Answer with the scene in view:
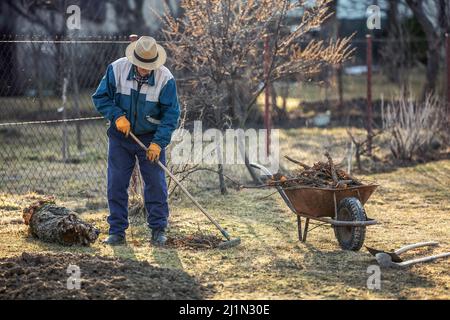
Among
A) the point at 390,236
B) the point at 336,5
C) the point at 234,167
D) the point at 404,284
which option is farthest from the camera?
the point at 336,5

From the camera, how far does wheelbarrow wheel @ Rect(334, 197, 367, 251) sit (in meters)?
6.69

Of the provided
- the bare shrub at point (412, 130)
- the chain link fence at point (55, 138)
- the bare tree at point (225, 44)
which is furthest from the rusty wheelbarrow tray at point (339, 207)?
the bare shrub at point (412, 130)

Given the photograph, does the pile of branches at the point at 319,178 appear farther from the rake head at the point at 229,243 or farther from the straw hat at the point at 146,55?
the straw hat at the point at 146,55

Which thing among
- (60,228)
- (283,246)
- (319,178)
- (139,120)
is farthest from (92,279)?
(319,178)

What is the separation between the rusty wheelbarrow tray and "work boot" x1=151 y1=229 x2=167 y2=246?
3.92 feet

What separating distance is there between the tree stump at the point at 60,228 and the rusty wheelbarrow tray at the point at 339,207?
71.9 inches

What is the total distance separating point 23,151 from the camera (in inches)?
558

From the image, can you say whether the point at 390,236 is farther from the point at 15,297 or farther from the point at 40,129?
the point at 40,129

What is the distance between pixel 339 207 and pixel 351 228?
8.2 inches

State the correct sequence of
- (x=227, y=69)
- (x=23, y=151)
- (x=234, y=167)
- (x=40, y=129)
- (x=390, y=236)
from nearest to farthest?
(x=390, y=236) < (x=227, y=69) < (x=234, y=167) < (x=23, y=151) < (x=40, y=129)

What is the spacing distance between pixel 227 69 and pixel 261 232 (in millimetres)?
2577

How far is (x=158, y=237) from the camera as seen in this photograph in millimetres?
7359

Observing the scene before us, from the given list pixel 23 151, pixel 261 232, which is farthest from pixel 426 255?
pixel 23 151

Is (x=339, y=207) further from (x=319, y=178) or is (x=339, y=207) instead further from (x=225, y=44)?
(x=225, y=44)
